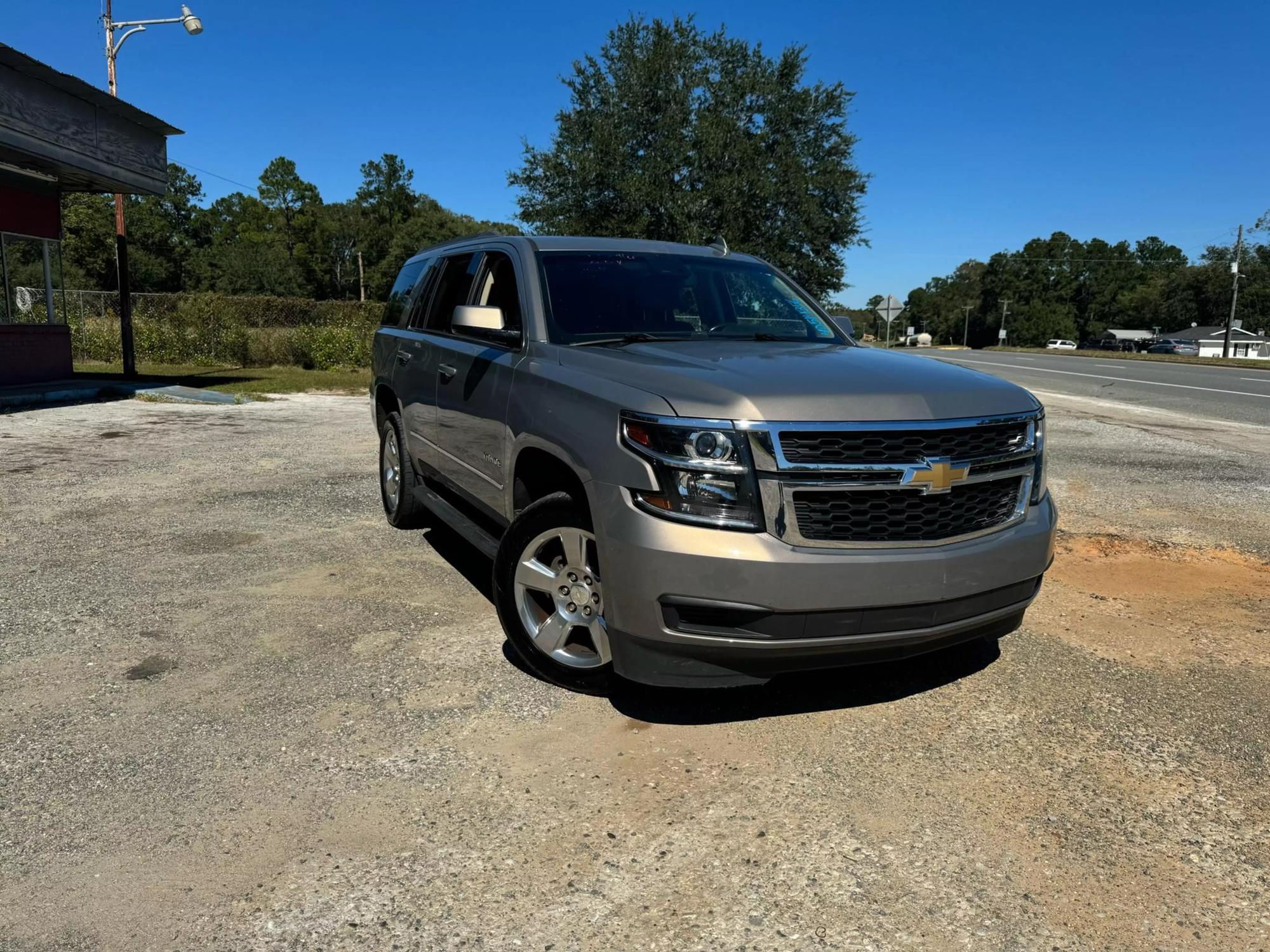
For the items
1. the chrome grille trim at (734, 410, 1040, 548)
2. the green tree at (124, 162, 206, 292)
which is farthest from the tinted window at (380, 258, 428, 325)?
the green tree at (124, 162, 206, 292)

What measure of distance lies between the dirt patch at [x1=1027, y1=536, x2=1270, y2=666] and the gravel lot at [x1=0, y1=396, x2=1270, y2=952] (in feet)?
0.09

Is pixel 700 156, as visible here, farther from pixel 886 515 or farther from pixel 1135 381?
pixel 886 515

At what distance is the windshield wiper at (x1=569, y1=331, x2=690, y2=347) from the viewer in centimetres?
405

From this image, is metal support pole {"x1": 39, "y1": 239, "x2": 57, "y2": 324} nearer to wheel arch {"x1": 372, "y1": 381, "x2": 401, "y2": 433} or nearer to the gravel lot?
wheel arch {"x1": 372, "y1": 381, "x2": 401, "y2": 433}

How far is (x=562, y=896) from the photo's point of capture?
2.44m

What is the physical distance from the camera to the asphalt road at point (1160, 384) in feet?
57.1

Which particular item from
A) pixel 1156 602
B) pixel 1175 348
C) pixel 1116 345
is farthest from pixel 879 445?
pixel 1116 345

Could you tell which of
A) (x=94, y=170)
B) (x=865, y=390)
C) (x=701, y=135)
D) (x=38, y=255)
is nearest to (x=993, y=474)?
(x=865, y=390)

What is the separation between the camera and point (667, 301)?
4.55 meters

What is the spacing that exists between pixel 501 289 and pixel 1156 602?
13.1ft

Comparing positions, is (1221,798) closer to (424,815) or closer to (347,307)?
(424,815)

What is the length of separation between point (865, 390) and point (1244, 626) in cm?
292

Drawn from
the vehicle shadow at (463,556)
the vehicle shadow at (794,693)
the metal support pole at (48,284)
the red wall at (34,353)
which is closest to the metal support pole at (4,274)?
the red wall at (34,353)

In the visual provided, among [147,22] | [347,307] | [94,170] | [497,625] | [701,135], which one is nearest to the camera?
[497,625]
